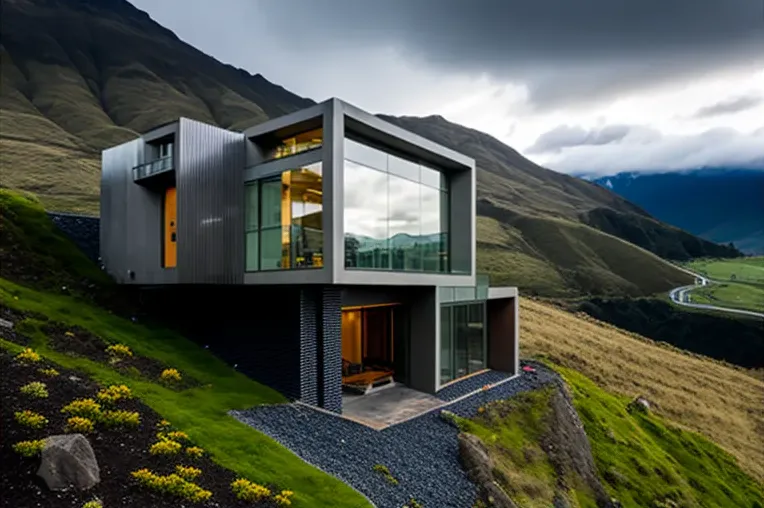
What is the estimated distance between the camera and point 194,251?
1452cm

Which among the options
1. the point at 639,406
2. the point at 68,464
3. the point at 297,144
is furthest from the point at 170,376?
the point at 639,406

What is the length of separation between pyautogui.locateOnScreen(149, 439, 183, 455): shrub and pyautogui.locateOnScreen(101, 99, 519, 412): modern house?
4.81m

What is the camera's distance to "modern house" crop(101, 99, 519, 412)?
1310cm

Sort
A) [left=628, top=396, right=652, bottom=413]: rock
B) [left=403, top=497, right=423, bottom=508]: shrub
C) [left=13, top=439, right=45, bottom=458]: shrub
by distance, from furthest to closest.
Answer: [left=628, top=396, right=652, bottom=413]: rock < [left=403, top=497, right=423, bottom=508]: shrub < [left=13, top=439, right=45, bottom=458]: shrub

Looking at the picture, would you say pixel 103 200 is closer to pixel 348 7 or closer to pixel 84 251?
pixel 84 251

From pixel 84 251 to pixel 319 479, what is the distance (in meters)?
15.1

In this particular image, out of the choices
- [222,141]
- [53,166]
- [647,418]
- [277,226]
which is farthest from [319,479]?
[53,166]

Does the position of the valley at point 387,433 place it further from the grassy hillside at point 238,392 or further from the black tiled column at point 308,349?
the black tiled column at point 308,349

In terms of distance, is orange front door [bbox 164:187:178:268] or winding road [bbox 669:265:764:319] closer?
orange front door [bbox 164:187:178:268]

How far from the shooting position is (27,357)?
31.9ft

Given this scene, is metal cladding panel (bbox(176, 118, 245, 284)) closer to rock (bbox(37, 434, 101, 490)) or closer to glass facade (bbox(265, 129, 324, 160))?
glass facade (bbox(265, 129, 324, 160))

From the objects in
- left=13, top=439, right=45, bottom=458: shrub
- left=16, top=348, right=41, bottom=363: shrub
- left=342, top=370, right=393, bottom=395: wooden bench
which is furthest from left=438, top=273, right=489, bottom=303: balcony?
left=13, top=439, right=45, bottom=458: shrub

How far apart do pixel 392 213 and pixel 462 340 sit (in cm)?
737

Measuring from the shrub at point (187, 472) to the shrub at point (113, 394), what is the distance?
2.41 meters
